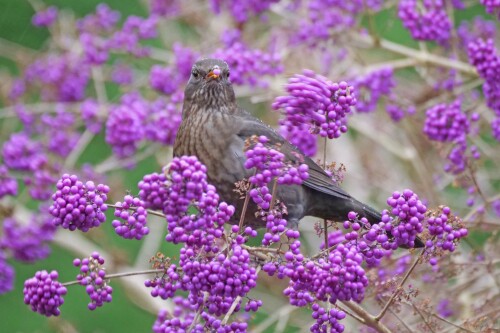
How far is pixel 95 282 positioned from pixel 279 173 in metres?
0.51

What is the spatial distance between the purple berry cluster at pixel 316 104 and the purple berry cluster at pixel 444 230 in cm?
33

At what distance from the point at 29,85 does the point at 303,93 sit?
278cm

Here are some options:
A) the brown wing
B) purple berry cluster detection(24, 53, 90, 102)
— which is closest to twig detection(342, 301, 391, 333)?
the brown wing

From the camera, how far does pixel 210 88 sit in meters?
3.17

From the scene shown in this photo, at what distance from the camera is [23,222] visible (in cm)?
389

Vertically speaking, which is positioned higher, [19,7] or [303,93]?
[19,7]

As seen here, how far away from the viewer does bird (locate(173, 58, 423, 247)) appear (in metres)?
2.90

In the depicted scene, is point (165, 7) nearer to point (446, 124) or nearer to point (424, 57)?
point (424, 57)

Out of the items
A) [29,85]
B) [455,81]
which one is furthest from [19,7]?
[455,81]

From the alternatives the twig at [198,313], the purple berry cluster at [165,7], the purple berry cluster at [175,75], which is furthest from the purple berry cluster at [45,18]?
the twig at [198,313]

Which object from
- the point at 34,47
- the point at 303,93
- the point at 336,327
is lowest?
the point at 336,327

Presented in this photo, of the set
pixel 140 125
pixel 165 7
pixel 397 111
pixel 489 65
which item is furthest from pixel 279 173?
pixel 165 7

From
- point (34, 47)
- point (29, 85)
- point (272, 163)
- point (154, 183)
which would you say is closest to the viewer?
point (154, 183)

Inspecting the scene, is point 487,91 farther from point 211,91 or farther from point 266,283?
point 266,283
